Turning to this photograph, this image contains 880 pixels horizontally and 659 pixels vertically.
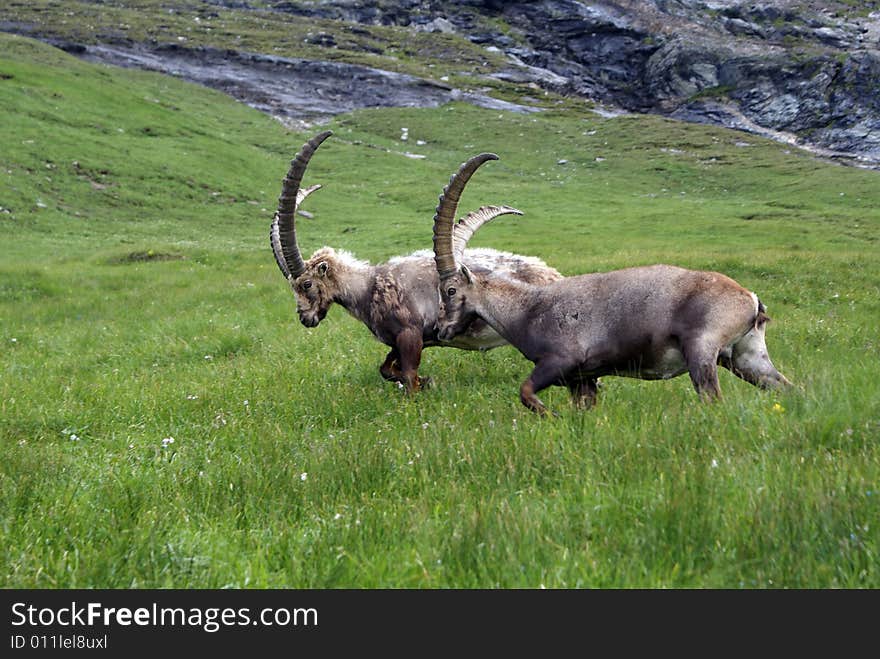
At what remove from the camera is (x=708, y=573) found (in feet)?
11.9

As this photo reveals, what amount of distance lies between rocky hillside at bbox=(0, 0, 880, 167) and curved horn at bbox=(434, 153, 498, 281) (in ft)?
269

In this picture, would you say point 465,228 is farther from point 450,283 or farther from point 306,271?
point 306,271

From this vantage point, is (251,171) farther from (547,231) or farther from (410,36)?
(410,36)

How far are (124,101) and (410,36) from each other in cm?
7713

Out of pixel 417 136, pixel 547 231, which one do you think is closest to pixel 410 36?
pixel 417 136

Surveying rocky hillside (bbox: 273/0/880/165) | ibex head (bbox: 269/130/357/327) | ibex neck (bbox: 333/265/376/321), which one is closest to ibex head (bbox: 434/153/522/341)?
ibex neck (bbox: 333/265/376/321)

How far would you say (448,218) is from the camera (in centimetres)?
938

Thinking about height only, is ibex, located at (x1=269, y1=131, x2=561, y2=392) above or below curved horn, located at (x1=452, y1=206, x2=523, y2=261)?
below

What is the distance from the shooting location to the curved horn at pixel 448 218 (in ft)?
29.3

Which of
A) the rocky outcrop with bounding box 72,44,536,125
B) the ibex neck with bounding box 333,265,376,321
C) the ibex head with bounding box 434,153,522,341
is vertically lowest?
the rocky outcrop with bounding box 72,44,536,125

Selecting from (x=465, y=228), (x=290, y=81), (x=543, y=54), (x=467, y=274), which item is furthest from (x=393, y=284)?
(x=543, y=54)

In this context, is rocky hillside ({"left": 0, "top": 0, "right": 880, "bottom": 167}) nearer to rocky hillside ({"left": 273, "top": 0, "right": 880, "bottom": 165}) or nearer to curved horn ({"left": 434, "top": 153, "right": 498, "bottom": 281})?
rocky hillside ({"left": 273, "top": 0, "right": 880, "bottom": 165})

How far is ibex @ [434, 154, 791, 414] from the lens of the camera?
7914 mm

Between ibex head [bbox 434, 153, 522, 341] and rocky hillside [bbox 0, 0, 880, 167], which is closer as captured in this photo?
ibex head [bbox 434, 153, 522, 341]
